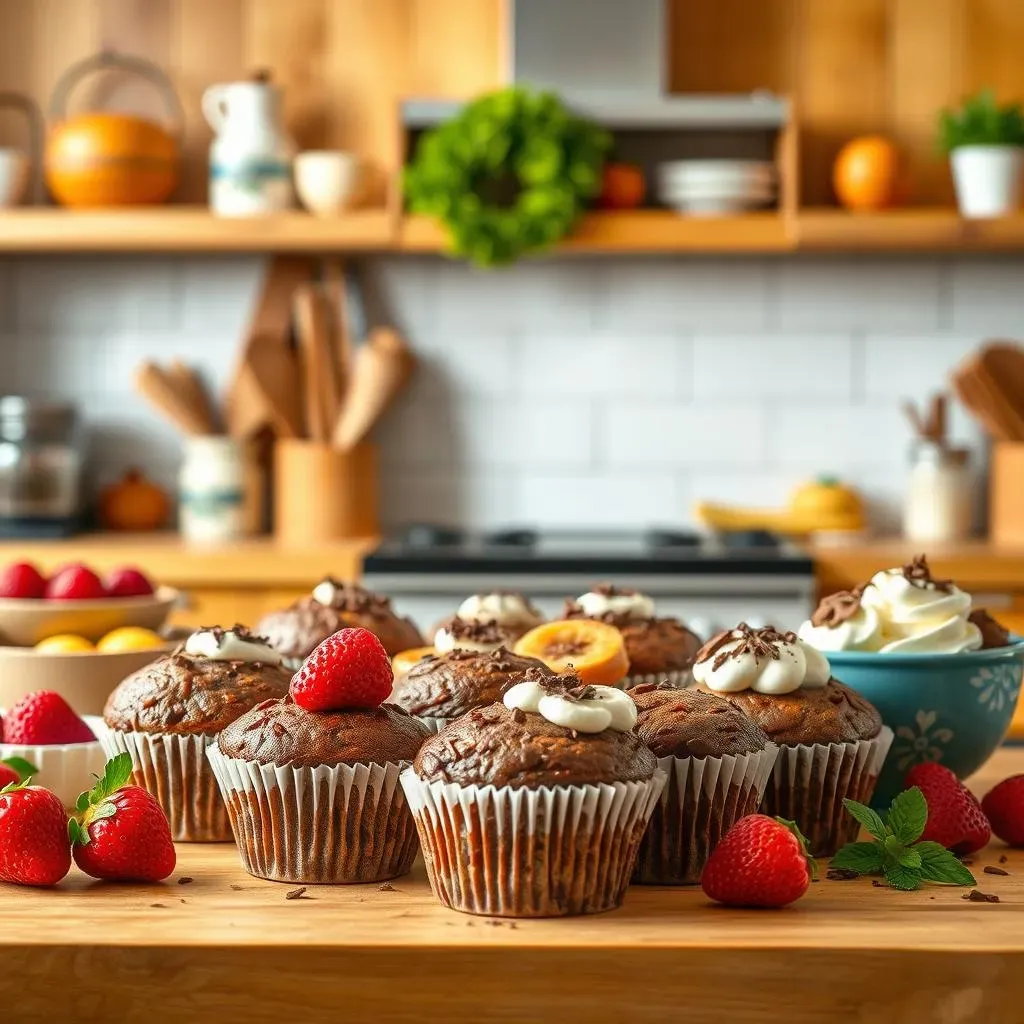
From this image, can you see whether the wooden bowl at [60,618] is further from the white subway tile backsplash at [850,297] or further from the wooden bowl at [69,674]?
the white subway tile backsplash at [850,297]

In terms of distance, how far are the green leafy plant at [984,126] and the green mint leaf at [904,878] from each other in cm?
286

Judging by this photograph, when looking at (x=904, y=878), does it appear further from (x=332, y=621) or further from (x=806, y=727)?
(x=332, y=621)

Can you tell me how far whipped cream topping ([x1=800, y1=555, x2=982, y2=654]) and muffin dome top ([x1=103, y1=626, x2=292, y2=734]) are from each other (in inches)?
19.5

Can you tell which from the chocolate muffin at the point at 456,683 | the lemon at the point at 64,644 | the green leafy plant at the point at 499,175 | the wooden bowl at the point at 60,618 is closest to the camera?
the chocolate muffin at the point at 456,683

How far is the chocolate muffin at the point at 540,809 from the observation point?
3.67ft

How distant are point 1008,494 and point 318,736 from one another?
294 centimetres

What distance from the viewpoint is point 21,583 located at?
69.6 inches

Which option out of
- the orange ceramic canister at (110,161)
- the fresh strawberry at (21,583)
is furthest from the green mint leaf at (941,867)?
the orange ceramic canister at (110,161)

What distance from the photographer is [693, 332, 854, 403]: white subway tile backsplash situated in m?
4.04

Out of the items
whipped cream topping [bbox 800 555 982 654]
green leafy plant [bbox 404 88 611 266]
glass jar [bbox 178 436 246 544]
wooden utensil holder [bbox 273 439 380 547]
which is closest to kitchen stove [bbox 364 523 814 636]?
wooden utensil holder [bbox 273 439 380 547]

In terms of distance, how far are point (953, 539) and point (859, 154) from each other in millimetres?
931

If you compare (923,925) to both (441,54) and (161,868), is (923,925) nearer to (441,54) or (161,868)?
(161,868)

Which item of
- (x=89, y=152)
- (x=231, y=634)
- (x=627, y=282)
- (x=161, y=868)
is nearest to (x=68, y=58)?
(x=89, y=152)

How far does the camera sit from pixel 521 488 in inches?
161
